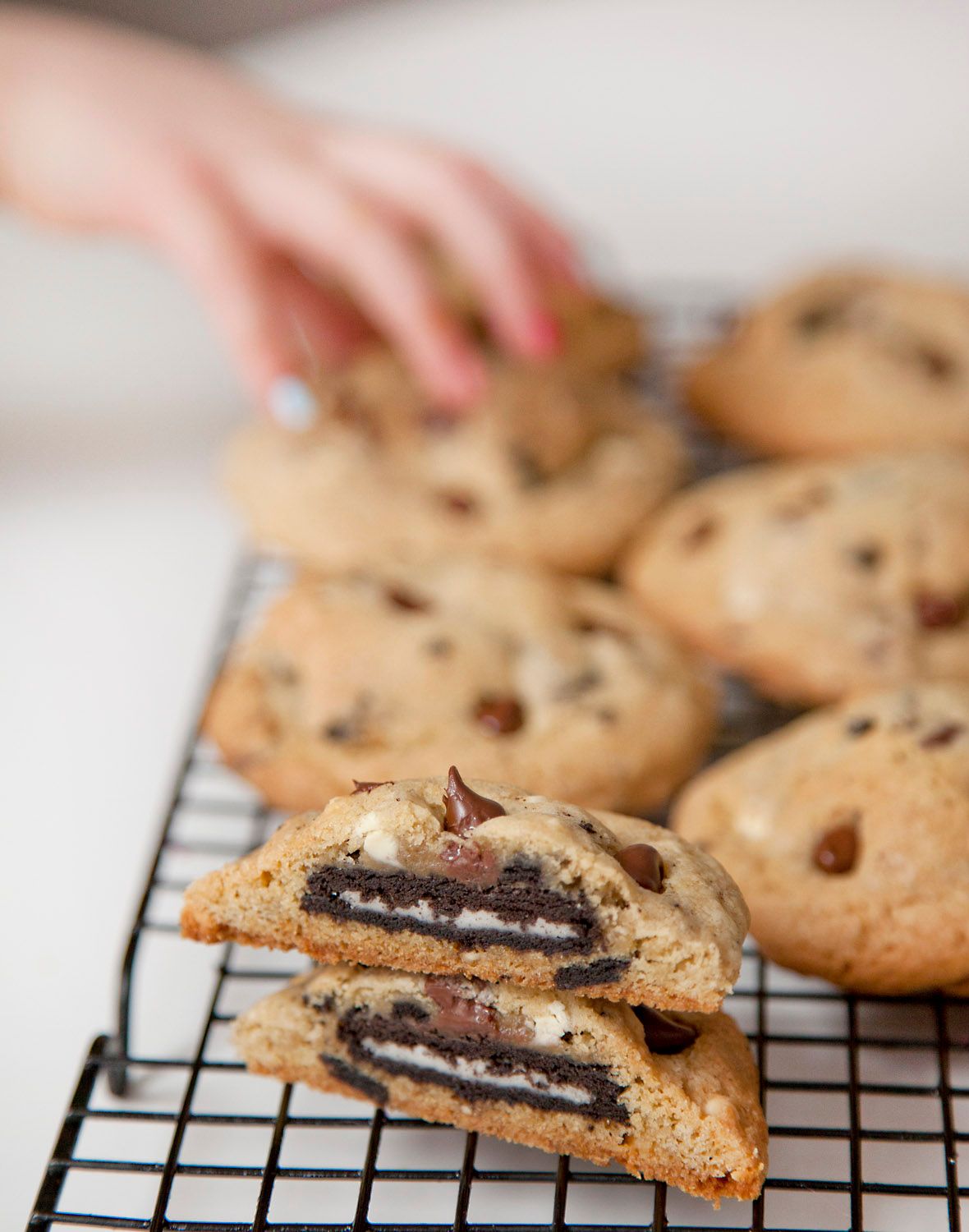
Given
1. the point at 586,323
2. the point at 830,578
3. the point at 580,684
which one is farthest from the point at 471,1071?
the point at 586,323

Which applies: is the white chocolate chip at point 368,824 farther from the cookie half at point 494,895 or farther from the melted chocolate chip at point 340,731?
the melted chocolate chip at point 340,731

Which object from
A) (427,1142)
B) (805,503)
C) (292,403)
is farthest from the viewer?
(292,403)

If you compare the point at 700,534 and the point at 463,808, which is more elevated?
the point at 463,808

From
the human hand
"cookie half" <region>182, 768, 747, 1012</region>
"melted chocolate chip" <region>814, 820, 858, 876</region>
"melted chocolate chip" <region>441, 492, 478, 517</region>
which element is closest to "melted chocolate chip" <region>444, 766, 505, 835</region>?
"cookie half" <region>182, 768, 747, 1012</region>

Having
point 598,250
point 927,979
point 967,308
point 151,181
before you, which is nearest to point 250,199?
point 151,181

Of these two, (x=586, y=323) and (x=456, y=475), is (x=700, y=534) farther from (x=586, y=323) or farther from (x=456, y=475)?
(x=586, y=323)

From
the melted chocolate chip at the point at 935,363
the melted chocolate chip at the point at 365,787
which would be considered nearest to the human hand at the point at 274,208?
the melted chocolate chip at the point at 935,363
